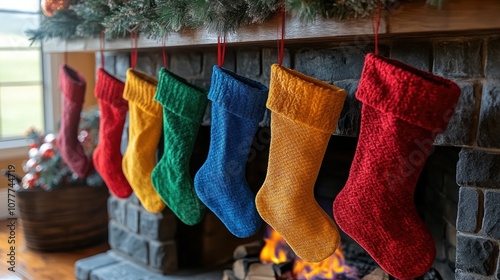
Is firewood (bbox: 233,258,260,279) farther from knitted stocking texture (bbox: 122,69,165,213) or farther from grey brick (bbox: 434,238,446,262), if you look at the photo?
grey brick (bbox: 434,238,446,262)

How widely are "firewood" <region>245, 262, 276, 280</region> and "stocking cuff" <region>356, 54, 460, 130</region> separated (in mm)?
952

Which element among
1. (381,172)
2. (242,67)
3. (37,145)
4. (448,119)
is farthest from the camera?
(37,145)

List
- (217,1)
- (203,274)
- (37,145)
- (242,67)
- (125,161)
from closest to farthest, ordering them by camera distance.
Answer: (217,1), (242,67), (125,161), (203,274), (37,145)

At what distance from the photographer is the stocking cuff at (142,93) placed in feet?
6.24

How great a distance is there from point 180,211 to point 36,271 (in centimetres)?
106

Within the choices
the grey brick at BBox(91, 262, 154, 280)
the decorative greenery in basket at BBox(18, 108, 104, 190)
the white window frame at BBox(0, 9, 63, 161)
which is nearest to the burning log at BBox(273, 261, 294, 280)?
the grey brick at BBox(91, 262, 154, 280)

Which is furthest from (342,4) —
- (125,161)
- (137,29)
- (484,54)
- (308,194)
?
(125,161)

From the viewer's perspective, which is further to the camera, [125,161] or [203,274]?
[203,274]

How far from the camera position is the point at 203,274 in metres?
Result: 2.24

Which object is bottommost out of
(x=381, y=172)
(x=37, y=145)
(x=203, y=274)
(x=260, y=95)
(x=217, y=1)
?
(x=203, y=274)

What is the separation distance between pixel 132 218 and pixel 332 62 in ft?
3.95

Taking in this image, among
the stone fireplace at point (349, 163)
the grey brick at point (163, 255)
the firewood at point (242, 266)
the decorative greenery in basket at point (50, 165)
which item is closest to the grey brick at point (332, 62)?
the stone fireplace at point (349, 163)

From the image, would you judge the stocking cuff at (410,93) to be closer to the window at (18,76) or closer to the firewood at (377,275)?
the firewood at (377,275)

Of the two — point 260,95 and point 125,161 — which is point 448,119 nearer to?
point 260,95
